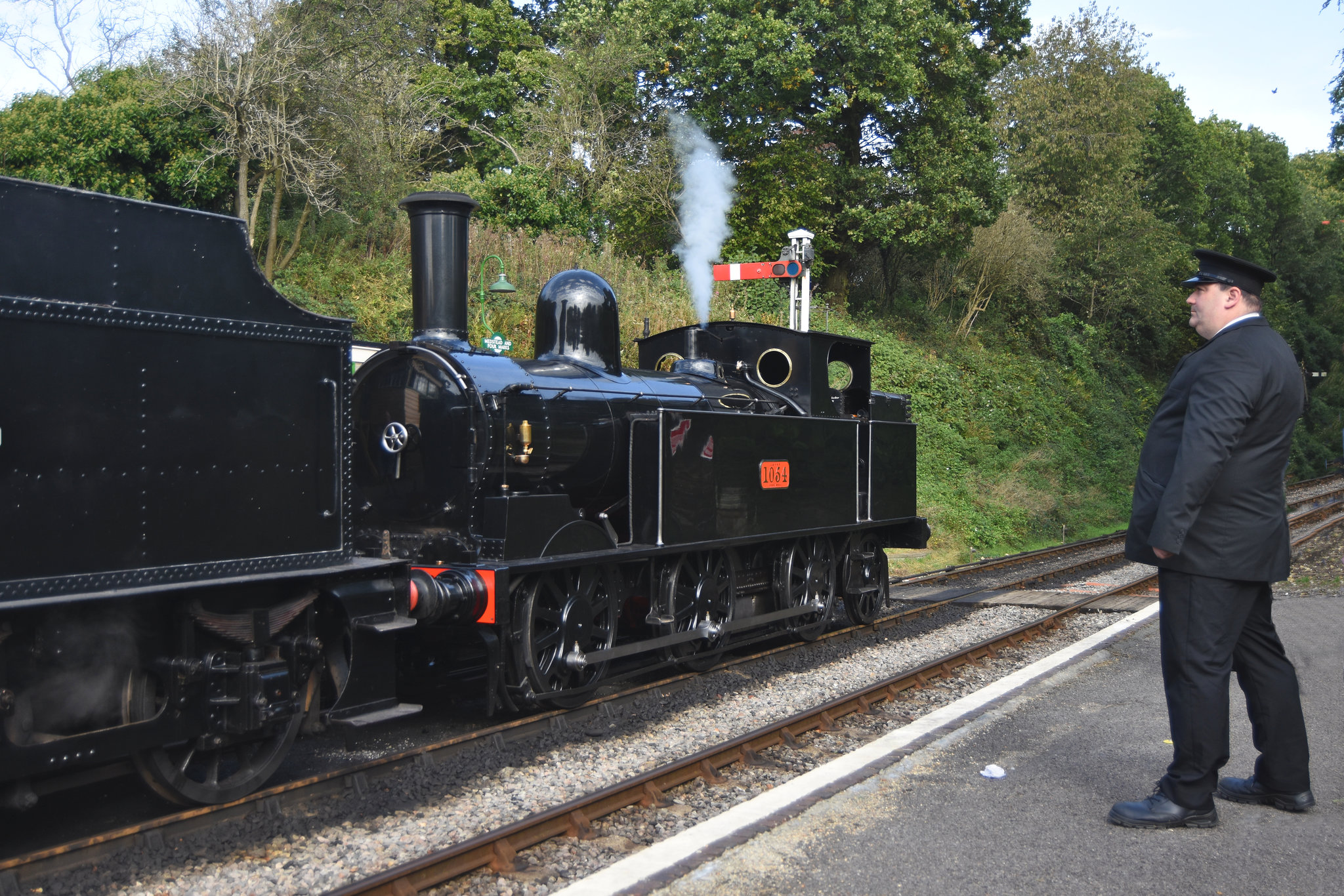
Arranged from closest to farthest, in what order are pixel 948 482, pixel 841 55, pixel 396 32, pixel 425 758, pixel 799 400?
pixel 425 758 → pixel 799 400 → pixel 948 482 → pixel 841 55 → pixel 396 32

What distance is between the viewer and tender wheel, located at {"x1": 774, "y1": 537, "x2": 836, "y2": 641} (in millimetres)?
7664

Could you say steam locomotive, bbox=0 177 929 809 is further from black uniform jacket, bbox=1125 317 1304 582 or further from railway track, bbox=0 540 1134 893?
black uniform jacket, bbox=1125 317 1304 582

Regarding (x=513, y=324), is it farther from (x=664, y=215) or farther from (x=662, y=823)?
(x=662, y=823)

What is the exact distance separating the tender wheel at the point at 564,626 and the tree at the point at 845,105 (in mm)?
14009

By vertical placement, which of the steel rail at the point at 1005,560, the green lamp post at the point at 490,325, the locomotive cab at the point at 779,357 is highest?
the green lamp post at the point at 490,325

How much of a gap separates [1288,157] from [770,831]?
46897 mm

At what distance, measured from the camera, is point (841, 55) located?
18.9m

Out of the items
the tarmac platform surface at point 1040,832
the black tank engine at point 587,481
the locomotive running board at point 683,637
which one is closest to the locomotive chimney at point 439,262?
the black tank engine at point 587,481

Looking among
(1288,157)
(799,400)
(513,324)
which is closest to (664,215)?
(513,324)

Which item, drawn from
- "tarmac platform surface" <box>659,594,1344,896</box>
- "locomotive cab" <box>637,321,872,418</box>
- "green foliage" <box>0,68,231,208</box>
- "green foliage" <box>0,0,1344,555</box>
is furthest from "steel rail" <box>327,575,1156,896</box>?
"green foliage" <box>0,68,231,208</box>

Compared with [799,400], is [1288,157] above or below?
above

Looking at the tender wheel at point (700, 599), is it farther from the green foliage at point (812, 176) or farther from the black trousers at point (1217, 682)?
the green foliage at point (812, 176)

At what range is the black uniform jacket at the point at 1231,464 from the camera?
3.46m

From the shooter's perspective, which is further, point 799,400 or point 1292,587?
point 1292,587
